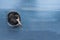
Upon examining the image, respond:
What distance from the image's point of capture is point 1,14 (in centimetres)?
148

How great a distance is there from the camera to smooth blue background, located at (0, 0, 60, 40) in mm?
1469

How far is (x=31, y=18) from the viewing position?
1.47 metres

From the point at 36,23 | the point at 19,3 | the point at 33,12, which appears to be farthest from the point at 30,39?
the point at 19,3

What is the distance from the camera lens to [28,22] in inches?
58.0

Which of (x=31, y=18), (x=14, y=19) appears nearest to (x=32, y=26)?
(x=31, y=18)

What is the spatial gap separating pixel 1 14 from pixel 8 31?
20cm

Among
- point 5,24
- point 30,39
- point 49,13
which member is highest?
point 49,13

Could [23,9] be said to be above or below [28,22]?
above

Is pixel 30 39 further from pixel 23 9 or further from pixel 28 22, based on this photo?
pixel 23 9

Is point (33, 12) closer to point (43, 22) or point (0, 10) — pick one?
point (43, 22)

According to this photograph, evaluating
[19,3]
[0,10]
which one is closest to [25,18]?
[19,3]

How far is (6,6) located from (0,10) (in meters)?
0.08

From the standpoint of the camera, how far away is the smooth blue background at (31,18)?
1.47 m

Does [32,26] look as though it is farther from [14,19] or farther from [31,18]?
[14,19]
